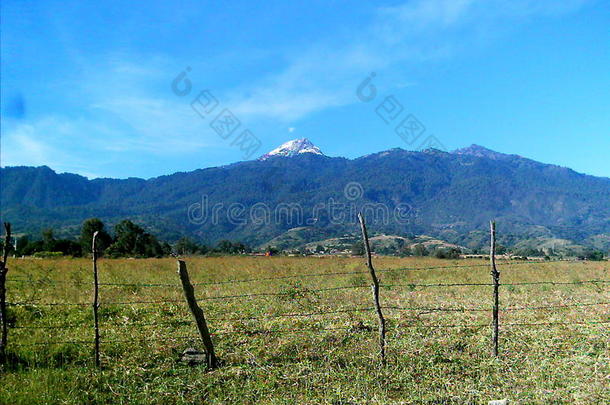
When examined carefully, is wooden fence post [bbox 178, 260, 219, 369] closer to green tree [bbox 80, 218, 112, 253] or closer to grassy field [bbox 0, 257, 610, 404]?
grassy field [bbox 0, 257, 610, 404]

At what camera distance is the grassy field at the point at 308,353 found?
6.86m

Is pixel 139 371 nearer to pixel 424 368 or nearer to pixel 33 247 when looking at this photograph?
pixel 424 368

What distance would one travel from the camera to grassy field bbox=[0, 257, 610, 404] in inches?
270

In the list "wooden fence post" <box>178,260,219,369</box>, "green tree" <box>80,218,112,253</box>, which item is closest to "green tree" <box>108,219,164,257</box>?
"green tree" <box>80,218,112,253</box>

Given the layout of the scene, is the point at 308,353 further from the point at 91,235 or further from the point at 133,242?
the point at 91,235

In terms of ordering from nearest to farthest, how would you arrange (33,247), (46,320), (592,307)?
(46,320) → (592,307) → (33,247)

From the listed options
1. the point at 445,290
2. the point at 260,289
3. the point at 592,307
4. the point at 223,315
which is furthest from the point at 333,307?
the point at 592,307

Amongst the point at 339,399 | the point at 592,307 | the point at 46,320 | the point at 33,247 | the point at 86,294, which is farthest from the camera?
the point at 33,247

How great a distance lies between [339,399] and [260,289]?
11256 millimetres

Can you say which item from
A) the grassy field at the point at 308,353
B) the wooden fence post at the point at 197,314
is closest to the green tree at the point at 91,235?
the grassy field at the point at 308,353

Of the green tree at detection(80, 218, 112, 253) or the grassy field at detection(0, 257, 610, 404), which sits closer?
the grassy field at detection(0, 257, 610, 404)

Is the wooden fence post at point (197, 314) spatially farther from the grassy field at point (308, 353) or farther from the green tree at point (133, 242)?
the green tree at point (133, 242)

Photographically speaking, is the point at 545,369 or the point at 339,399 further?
the point at 545,369

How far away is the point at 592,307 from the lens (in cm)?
1330
